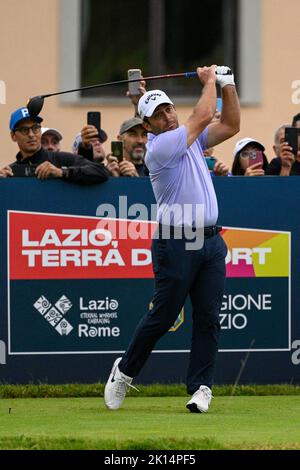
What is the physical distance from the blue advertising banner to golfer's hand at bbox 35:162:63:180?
0.16ft

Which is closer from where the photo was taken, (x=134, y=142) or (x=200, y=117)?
(x=200, y=117)

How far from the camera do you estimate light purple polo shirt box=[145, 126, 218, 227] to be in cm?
919

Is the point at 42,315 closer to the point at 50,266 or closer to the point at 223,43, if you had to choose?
the point at 50,266

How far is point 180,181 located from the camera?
9258 mm

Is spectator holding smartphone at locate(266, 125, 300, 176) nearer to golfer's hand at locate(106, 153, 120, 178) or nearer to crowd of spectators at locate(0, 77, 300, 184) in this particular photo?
crowd of spectators at locate(0, 77, 300, 184)

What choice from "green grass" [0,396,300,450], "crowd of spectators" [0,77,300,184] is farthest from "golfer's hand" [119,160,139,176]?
"green grass" [0,396,300,450]

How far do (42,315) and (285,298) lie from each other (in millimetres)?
1736

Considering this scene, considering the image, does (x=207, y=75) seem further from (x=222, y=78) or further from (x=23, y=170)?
(x=23, y=170)

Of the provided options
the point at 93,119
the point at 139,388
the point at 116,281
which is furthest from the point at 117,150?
the point at 139,388

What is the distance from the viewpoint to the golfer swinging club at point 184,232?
921 cm

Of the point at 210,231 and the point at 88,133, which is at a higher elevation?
the point at 88,133

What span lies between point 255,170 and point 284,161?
0.23 metres
